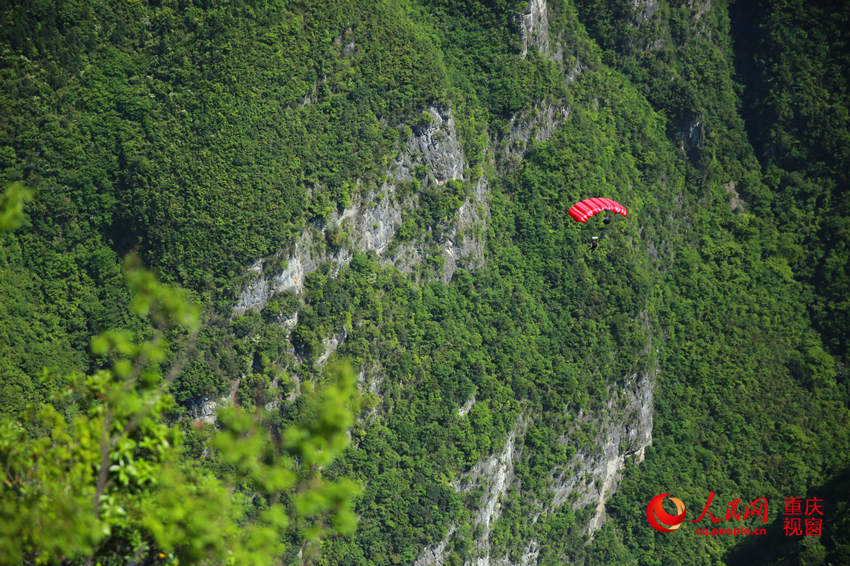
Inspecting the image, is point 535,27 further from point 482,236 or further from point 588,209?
point 588,209

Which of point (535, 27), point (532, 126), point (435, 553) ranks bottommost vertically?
point (435, 553)

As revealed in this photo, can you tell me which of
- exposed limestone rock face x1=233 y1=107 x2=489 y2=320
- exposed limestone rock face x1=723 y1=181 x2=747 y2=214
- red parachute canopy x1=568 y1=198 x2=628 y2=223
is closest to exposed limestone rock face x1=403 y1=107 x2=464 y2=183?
exposed limestone rock face x1=233 y1=107 x2=489 y2=320

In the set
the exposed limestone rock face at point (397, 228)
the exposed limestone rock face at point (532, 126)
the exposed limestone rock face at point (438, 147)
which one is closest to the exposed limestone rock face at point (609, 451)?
the exposed limestone rock face at point (397, 228)

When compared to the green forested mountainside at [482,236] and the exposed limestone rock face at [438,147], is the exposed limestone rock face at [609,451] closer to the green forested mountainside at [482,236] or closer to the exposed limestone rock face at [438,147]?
the green forested mountainside at [482,236]

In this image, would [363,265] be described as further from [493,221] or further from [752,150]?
[752,150]

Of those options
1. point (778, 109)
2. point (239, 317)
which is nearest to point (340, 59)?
point (239, 317)

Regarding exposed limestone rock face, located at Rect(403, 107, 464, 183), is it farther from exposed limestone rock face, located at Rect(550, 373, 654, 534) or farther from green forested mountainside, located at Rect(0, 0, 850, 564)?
exposed limestone rock face, located at Rect(550, 373, 654, 534)

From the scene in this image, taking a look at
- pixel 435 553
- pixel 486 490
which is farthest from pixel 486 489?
pixel 435 553
